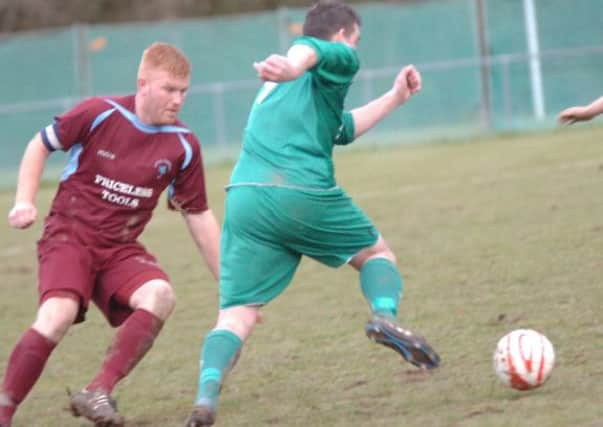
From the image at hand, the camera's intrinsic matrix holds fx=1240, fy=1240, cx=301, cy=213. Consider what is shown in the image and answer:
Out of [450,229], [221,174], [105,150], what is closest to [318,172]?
[105,150]

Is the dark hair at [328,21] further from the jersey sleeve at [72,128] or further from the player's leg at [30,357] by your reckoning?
the player's leg at [30,357]

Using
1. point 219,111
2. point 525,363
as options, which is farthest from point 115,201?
point 219,111

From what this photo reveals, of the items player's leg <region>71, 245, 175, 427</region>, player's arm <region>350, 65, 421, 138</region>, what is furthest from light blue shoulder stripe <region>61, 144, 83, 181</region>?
player's arm <region>350, 65, 421, 138</region>

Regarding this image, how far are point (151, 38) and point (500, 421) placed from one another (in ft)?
58.3

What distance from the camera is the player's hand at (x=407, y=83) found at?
191 inches

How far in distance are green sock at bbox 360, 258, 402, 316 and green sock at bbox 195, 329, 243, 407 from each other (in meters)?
0.52

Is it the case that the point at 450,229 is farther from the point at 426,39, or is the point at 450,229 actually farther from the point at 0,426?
the point at 426,39

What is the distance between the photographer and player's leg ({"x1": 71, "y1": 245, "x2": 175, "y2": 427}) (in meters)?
4.72

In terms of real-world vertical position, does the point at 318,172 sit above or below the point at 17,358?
above

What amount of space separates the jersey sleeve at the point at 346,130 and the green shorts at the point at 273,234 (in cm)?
33

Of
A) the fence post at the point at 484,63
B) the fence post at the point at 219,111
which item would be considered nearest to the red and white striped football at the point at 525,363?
the fence post at the point at 484,63

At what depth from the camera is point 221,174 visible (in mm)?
16328

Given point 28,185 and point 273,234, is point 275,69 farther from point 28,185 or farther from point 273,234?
point 28,185

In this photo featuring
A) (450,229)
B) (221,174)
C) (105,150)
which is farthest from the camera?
(221,174)
